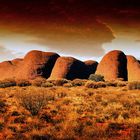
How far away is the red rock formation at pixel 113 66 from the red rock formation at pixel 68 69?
270 centimetres

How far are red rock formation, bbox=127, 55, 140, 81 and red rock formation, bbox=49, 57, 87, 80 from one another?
684cm

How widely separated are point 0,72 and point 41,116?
151 ft

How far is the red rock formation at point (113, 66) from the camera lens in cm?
4659

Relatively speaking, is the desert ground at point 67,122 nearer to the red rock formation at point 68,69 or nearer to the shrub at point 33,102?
the shrub at point 33,102

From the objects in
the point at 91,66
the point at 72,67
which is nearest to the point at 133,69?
the point at 91,66

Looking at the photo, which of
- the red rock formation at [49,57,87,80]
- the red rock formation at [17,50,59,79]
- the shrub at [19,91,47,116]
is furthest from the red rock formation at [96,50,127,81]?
the shrub at [19,91,47,116]

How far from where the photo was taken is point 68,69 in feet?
155

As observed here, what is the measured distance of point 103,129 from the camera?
8.34 m

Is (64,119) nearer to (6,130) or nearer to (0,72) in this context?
(6,130)

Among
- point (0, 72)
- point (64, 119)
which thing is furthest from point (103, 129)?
point (0, 72)

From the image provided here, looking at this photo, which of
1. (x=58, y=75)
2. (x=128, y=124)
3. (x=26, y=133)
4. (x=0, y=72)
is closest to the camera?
(x=26, y=133)

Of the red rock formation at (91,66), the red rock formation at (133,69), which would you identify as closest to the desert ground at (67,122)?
the red rock formation at (133,69)

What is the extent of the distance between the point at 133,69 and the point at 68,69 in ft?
32.2

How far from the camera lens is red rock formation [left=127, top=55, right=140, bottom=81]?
47.3 metres
